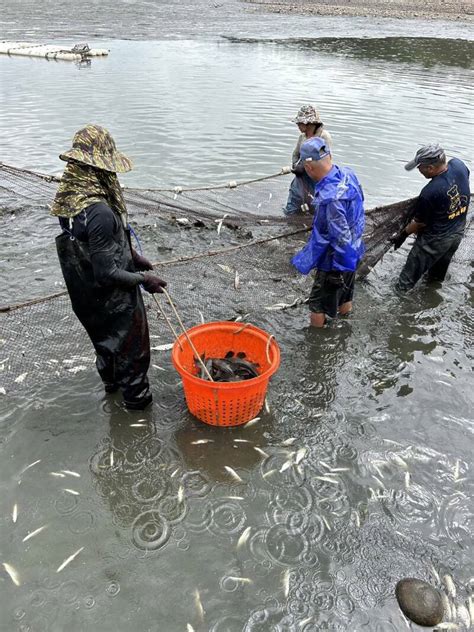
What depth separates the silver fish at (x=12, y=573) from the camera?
3354mm

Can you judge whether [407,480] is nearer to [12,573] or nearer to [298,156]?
[12,573]

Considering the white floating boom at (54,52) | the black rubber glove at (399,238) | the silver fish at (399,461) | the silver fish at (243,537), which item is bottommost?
the silver fish at (243,537)

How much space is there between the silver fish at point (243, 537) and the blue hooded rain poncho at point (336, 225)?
306 centimetres

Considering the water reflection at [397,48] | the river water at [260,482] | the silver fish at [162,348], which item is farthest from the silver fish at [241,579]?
the water reflection at [397,48]

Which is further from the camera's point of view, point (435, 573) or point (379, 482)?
point (379, 482)

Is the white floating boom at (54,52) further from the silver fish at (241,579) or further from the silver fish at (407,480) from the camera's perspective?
the silver fish at (241,579)

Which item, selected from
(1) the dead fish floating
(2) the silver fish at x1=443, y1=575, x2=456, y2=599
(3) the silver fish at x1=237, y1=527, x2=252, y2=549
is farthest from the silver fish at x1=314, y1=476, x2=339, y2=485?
(1) the dead fish floating

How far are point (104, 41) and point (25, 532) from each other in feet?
123

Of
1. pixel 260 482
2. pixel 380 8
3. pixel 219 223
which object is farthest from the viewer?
pixel 380 8

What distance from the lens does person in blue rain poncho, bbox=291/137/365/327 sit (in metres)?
5.05

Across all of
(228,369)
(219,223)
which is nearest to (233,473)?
(228,369)

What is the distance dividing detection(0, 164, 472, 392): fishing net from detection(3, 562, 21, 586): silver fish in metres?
2.11

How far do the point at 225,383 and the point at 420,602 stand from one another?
7.24 ft

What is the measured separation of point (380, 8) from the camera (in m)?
55.0
